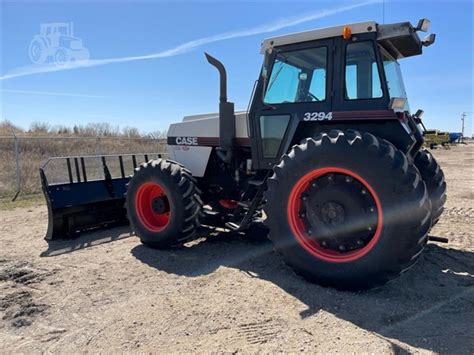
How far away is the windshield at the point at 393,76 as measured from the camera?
14.1 ft

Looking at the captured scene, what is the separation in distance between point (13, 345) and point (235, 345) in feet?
5.68

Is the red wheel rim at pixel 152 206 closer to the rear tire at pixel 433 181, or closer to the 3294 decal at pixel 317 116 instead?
the 3294 decal at pixel 317 116

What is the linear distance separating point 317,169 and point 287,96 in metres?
1.28

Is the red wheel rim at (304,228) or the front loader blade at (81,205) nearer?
the red wheel rim at (304,228)

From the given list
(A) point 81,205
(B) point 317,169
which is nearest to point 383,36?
(B) point 317,169

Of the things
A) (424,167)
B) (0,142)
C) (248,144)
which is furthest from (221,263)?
(0,142)

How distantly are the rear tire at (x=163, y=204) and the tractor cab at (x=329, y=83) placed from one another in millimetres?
1044

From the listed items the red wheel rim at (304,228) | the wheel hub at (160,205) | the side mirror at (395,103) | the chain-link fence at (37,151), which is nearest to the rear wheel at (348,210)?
the red wheel rim at (304,228)

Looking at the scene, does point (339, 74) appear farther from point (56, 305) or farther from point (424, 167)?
point (56, 305)

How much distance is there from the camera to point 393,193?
3.36 meters

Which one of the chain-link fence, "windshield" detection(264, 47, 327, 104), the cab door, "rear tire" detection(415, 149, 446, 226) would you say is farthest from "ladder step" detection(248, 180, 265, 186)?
the chain-link fence

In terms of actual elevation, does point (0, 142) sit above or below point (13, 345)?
above

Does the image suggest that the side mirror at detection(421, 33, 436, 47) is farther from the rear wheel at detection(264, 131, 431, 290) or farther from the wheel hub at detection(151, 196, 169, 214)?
the wheel hub at detection(151, 196, 169, 214)

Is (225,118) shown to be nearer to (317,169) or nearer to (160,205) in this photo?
(160,205)
